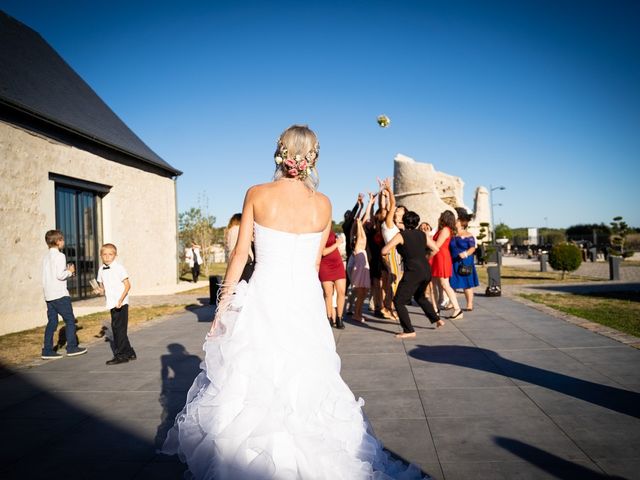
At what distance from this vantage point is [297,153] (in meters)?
2.93

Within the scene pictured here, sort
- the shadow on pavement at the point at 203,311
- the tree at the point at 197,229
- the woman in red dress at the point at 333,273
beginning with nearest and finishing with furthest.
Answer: the woman in red dress at the point at 333,273 < the shadow on pavement at the point at 203,311 < the tree at the point at 197,229

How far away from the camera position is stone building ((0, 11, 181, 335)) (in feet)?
34.6

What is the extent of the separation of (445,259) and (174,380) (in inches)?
231

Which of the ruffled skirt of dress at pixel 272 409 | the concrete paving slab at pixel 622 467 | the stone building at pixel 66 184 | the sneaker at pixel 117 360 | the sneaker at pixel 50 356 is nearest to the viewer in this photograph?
the ruffled skirt of dress at pixel 272 409

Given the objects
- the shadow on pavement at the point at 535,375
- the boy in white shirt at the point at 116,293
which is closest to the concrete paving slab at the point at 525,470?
the shadow on pavement at the point at 535,375

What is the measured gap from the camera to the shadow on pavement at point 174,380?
3984mm

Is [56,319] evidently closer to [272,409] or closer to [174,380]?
[174,380]

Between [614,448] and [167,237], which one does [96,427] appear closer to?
[614,448]

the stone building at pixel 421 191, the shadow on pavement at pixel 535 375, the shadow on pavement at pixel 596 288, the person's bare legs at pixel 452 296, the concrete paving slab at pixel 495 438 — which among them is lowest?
the concrete paving slab at pixel 495 438

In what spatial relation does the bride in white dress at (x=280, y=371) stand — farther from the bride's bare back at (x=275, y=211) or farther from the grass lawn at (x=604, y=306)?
the grass lawn at (x=604, y=306)

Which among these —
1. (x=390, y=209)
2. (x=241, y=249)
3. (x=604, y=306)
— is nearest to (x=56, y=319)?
(x=241, y=249)

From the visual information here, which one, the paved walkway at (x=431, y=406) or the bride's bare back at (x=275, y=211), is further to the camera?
the paved walkway at (x=431, y=406)

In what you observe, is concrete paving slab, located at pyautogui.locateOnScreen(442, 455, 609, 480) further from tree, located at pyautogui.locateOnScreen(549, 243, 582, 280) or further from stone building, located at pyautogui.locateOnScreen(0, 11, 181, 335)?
tree, located at pyautogui.locateOnScreen(549, 243, 582, 280)

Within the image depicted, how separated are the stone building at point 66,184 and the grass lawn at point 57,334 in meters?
0.92
